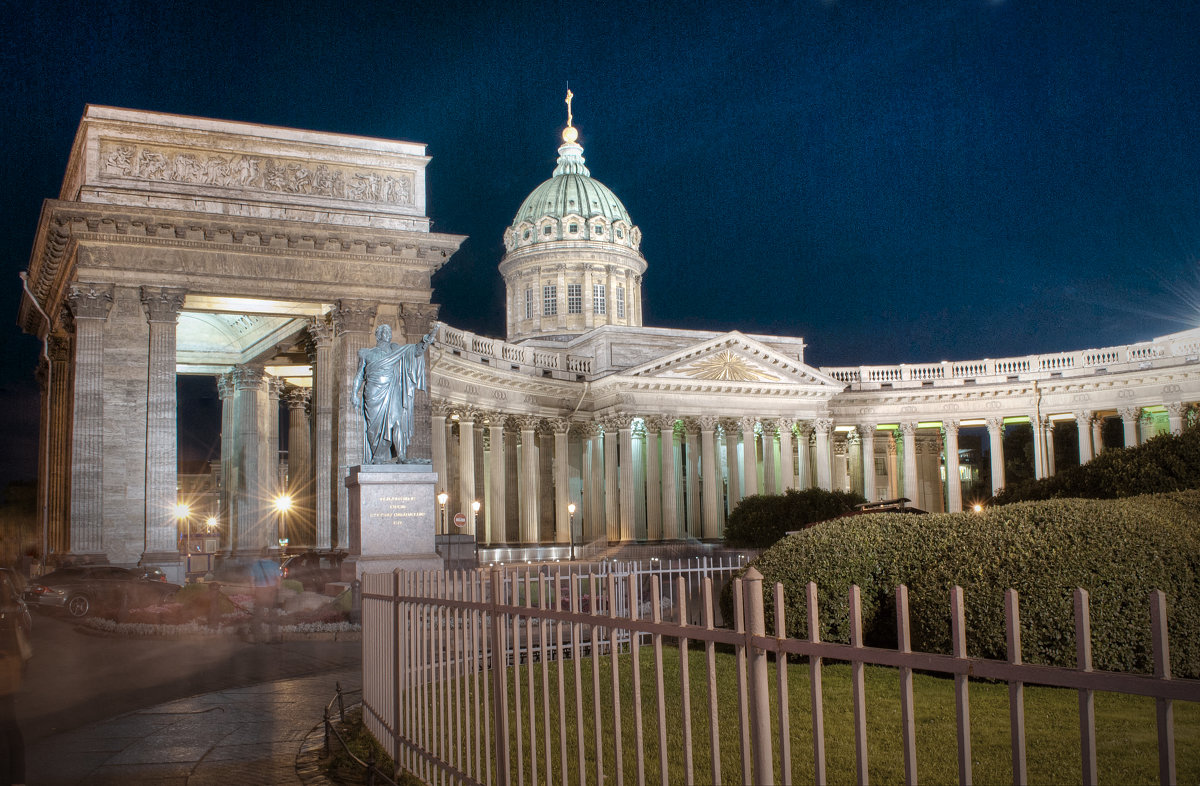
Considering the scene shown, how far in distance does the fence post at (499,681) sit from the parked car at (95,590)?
21.3 meters

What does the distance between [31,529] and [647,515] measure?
54.8 metres

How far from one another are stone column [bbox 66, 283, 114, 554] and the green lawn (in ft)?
66.3

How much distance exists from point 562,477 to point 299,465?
1913cm

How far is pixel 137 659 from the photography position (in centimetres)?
1795

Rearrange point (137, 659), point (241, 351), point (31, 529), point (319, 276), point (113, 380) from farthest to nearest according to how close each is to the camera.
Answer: point (31, 529) < point (241, 351) < point (319, 276) < point (113, 380) < point (137, 659)

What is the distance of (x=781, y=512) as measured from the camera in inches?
1735

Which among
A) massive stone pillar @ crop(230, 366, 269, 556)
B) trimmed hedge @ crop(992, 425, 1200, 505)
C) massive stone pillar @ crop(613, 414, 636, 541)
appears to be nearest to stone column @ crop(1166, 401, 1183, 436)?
massive stone pillar @ crop(613, 414, 636, 541)

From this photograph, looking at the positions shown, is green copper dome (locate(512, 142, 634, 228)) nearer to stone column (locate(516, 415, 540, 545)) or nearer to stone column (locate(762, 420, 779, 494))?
stone column (locate(762, 420, 779, 494))

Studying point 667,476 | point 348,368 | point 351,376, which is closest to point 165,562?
point 351,376

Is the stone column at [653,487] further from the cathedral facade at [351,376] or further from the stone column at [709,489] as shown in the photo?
the stone column at [709,489]

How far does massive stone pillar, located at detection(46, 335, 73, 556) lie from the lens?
33062mm

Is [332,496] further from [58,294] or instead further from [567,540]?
[567,540]

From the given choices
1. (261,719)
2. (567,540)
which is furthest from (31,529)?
(261,719)

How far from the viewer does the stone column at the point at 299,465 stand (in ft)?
117
